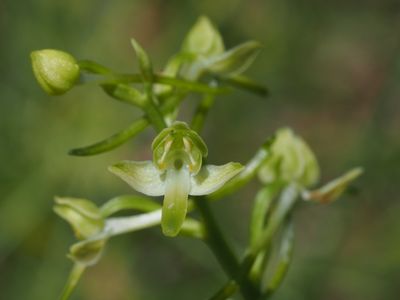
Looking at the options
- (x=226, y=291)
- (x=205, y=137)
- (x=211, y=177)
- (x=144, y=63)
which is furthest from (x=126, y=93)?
(x=205, y=137)

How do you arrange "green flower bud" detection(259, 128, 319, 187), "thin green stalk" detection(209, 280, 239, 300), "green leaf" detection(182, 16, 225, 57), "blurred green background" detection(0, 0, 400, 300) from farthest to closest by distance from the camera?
"blurred green background" detection(0, 0, 400, 300) → "green flower bud" detection(259, 128, 319, 187) → "green leaf" detection(182, 16, 225, 57) → "thin green stalk" detection(209, 280, 239, 300)

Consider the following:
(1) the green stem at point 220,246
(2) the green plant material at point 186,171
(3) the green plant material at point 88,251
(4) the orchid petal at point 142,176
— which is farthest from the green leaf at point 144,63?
(3) the green plant material at point 88,251

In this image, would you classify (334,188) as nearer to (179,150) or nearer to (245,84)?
(245,84)

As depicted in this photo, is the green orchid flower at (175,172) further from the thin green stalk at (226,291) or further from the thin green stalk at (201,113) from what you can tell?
the thin green stalk at (226,291)

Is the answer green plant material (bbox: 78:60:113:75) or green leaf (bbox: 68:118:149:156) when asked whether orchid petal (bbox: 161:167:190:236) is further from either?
green plant material (bbox: 78:60:113:75)

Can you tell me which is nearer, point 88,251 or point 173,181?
point 173,181

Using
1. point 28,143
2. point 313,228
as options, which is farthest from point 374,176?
point 28,143

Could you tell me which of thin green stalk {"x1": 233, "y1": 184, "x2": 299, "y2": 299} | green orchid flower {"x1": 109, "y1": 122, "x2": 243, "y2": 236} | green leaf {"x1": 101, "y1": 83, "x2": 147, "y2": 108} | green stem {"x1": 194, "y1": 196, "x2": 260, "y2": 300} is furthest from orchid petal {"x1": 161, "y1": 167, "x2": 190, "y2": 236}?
thin green stalk {"x1": 233, "y1": 184, "x2": 299, "y2": 299}
